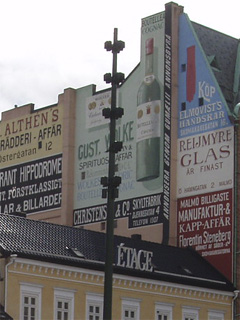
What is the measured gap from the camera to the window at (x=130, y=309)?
210 feet

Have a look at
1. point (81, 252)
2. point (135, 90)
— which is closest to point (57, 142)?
point (135, 90)

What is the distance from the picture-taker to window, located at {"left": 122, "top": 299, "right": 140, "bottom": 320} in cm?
6406

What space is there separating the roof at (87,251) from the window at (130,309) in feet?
5.15

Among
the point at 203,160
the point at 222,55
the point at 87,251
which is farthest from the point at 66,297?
the point at 222,55

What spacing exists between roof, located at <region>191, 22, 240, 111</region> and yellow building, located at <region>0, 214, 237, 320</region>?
39.9 feet

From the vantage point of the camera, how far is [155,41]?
265 ft

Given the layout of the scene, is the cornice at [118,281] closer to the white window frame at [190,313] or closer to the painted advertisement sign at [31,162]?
the white window frame at [190,313]

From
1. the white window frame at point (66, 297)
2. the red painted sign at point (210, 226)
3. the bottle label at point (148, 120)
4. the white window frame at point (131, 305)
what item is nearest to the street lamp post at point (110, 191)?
the white window frame at point (66, 297)

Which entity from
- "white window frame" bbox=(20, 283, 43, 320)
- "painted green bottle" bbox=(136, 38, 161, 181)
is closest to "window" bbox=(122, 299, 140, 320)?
"white window frame" bbox=(20, 283, 43, 320)

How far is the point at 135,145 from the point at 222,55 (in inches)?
352

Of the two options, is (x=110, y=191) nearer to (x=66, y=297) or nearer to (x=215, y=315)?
(x=66, y=297)

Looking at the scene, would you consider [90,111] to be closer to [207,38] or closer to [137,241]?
[207,38]

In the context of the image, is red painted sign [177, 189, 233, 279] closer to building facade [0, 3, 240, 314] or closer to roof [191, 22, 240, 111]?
building facade [0, 3, 240, 314]

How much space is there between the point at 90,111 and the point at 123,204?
27.8 feet
